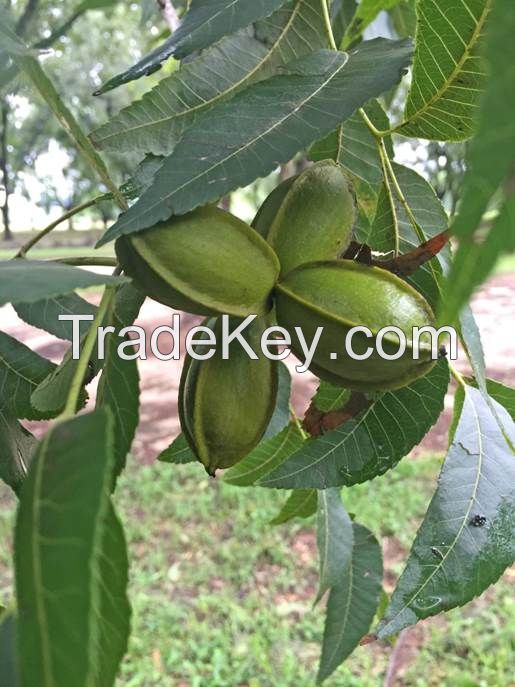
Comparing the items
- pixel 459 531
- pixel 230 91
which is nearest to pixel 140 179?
pixel 230 91

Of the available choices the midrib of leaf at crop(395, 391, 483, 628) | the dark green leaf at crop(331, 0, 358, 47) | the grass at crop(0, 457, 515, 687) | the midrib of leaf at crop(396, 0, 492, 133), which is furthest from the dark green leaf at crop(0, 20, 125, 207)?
the grass at crop(0, 457, 515, 687)

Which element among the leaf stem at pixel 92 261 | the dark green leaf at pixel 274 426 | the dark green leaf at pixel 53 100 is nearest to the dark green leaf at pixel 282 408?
the dark green leaf at pixel 274 426

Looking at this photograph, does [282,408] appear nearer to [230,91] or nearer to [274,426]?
[274,426]

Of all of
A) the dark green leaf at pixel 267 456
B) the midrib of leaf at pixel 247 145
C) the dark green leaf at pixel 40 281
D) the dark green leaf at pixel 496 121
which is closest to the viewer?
the dark green leaf at pixel 496 121

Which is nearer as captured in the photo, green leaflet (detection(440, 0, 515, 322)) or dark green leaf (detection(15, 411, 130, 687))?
green leaflet (detection(440, 0, 515, 322))

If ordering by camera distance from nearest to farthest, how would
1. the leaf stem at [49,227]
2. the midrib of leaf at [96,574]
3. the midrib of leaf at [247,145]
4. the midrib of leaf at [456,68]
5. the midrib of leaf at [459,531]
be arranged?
the midrib of leaf at [96,574] → the midrib of leaf at [247,145] → the midrib of leaf at [456,68] → the midrib of leaf at [459,531] → the leaf stem at [49,227]

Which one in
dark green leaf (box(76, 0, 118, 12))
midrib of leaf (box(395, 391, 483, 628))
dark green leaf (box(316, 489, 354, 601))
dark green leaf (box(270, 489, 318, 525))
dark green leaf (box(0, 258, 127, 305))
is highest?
dark green leaf (box(76, 0, 118, 12))

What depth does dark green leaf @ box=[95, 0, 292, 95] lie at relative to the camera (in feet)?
2.83

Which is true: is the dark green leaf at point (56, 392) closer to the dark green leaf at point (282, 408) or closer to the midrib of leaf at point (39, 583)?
the midrib of leaf at point (39, 583)

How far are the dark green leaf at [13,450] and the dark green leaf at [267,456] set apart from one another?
1.53 ft

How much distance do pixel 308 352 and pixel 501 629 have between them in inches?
106

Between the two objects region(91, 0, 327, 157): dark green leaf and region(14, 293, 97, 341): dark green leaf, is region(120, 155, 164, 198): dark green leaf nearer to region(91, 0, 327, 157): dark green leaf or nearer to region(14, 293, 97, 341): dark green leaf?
region(91, 0, 327, 157): dark green leaf

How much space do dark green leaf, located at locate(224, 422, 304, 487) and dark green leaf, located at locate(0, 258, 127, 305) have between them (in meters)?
0.77

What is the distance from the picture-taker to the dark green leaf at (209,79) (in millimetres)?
958
